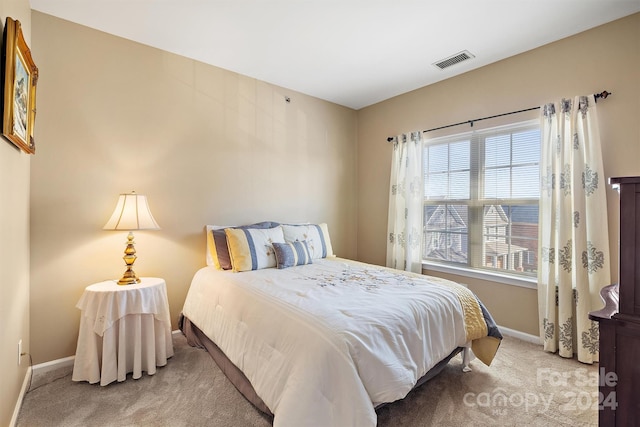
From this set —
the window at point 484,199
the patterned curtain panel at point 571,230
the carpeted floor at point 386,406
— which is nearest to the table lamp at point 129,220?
the carpeted floor at point 386,406

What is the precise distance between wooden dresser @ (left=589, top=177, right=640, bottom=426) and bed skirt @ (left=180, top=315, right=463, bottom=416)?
88cm

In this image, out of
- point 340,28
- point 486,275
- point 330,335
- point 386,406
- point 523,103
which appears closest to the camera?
point 330,335

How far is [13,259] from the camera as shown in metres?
1.71

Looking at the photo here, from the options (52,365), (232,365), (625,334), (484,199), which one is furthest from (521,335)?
(52,365)

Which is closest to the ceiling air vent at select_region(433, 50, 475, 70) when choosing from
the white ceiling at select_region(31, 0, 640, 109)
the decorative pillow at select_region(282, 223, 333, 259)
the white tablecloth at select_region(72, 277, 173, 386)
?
the white ceiling at select_region(31, 0, 640, 109)

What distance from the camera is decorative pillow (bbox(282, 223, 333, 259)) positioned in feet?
10.3

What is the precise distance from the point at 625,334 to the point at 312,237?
2467 mm

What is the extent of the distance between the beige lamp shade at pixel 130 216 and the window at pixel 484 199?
2914 mm

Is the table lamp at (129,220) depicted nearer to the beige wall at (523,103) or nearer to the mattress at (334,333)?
the mattress at (334,333)

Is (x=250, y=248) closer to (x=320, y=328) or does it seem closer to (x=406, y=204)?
(x=320, y=328)

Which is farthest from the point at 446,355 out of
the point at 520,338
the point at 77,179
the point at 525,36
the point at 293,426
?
the point at 77,179

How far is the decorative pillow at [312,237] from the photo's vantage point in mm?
3131

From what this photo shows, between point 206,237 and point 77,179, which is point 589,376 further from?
point 77,179

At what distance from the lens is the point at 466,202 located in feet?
10.8
